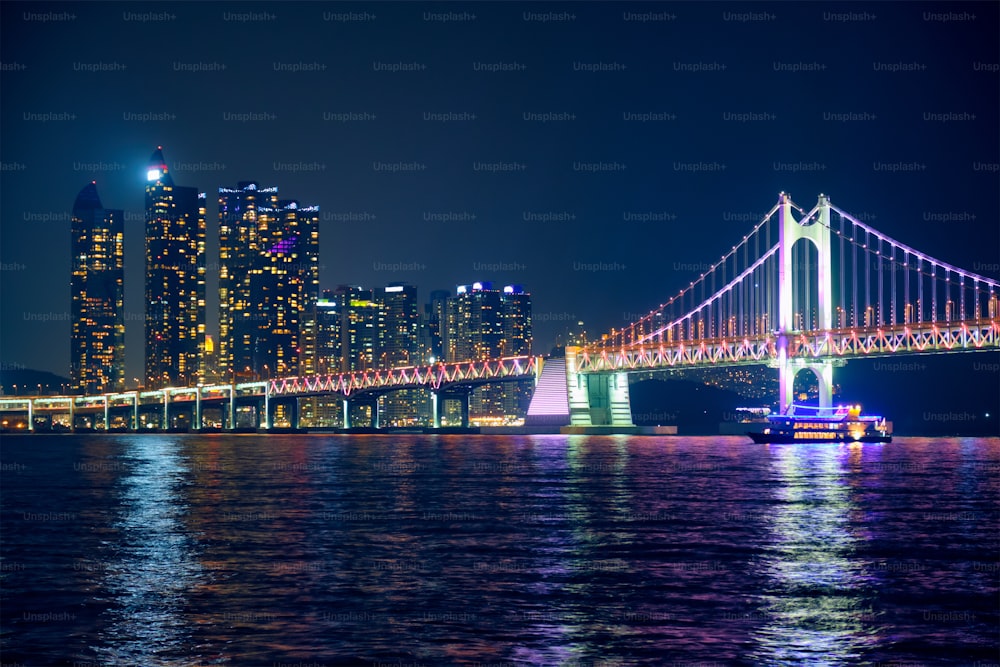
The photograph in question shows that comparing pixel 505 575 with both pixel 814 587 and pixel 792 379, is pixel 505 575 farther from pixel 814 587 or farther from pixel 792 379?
pixel 792 379

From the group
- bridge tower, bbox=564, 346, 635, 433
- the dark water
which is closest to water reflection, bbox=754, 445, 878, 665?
the dark water

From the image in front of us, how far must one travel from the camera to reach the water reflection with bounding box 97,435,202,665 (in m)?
18.4

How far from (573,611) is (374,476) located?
39939mm

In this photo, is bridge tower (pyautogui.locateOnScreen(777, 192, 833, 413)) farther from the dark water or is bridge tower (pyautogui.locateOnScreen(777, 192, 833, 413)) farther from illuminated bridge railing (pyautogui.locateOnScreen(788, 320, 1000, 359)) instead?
the dark water

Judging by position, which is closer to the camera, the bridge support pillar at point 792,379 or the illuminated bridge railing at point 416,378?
the bridge support pillar at point 792,379

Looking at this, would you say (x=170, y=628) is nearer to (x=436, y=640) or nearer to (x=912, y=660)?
(x=436, y=640)

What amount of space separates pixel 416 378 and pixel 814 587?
145786 mm

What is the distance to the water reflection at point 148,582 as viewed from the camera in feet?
60.2

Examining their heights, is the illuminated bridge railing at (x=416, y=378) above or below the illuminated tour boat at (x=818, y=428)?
above

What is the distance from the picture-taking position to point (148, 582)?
24.4m

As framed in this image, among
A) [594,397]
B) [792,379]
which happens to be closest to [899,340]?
[792,379]

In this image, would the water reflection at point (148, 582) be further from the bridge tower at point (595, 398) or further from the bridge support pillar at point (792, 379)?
the bridge tower at point (595, 398)

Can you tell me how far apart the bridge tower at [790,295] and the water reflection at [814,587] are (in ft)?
214

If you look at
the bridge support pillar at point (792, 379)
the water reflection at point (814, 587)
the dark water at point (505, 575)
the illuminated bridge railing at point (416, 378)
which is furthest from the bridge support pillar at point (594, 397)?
the water reflection at point (814, 587)
